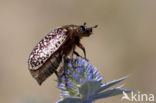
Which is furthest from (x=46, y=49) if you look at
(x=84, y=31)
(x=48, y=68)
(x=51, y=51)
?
(x=84, y=31)

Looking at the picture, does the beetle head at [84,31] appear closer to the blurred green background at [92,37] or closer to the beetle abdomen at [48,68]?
the beetle abdomen at [48,68]

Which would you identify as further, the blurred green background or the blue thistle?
the blurred green background

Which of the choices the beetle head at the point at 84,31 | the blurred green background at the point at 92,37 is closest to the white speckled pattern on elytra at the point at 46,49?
the beetle head at the point at 84,31

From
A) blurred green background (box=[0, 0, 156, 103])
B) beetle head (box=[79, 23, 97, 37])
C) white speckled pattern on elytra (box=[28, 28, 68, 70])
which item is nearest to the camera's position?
white speckled pattern on elytra (box=[28, 28, 68, 70])

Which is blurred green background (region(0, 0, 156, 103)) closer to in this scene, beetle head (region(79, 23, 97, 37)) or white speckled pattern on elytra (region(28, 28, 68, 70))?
beetle head (region(79, 23, 97, 37))

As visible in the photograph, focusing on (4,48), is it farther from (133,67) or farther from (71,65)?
(71,65)

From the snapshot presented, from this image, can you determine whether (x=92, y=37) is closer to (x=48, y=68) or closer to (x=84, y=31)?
(x=84, y=31)

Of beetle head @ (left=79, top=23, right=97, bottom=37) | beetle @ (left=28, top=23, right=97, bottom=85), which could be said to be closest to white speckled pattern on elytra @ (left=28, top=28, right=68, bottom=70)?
beetle @ (left=28, top=23, right=97, bottom=85)

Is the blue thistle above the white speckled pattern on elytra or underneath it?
underneath
